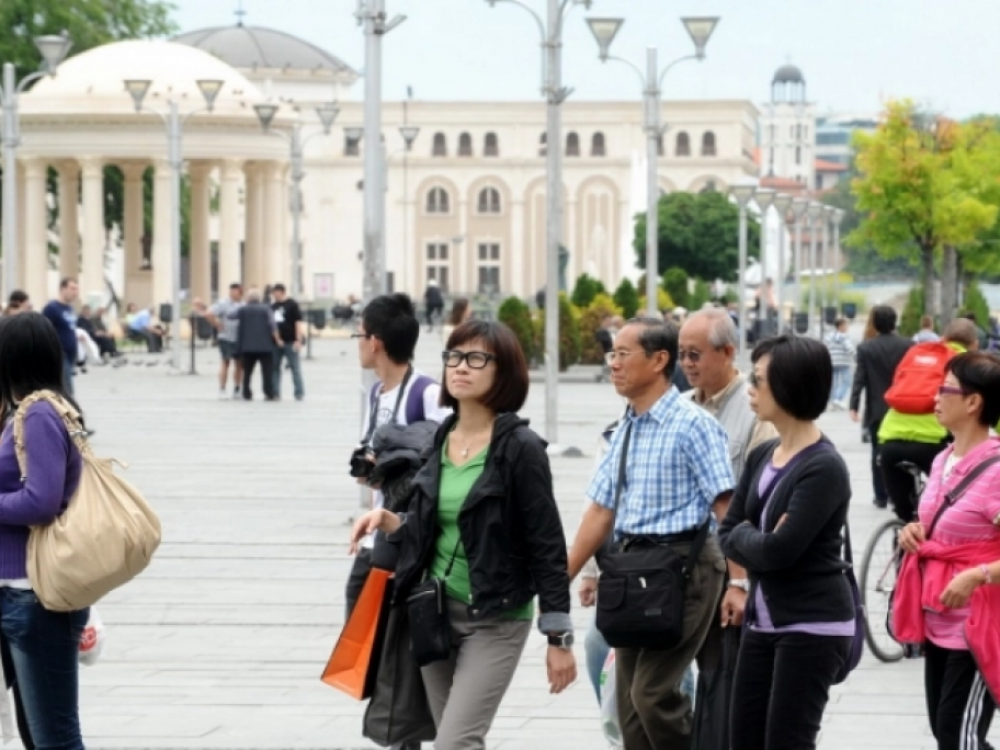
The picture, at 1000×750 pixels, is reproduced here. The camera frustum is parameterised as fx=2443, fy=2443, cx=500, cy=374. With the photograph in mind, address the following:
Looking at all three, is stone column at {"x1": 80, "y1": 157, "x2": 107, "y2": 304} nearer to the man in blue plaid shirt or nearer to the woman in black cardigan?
the man in blue plaid shirt

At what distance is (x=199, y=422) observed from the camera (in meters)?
28.4

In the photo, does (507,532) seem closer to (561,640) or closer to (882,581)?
(561,640)

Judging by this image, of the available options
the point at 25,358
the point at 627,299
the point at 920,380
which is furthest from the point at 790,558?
the point at 627,299

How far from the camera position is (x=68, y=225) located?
236 ft

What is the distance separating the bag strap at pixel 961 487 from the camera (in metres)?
6.75

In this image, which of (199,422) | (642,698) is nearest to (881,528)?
(642,698)

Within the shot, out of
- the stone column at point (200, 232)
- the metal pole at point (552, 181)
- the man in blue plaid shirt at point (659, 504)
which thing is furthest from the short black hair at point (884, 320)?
the stone column at point (200, 232)

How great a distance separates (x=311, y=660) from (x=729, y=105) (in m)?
130

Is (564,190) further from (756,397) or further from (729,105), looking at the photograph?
(756,397)

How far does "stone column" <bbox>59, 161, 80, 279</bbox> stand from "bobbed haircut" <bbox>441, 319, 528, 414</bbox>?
66.2m

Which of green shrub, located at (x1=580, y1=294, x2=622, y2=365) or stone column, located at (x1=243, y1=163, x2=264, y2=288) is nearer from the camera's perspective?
green shrub, located at (x1=580, y1=294, x2=622, y2=365)

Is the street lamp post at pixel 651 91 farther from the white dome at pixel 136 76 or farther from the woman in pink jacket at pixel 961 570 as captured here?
the white dome at pixel 136 76

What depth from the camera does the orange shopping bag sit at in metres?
6.56

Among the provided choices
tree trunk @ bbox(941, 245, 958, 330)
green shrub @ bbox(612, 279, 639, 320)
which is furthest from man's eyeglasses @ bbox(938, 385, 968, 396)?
tree trunk @ bbox(941, 245, 958, 330)
